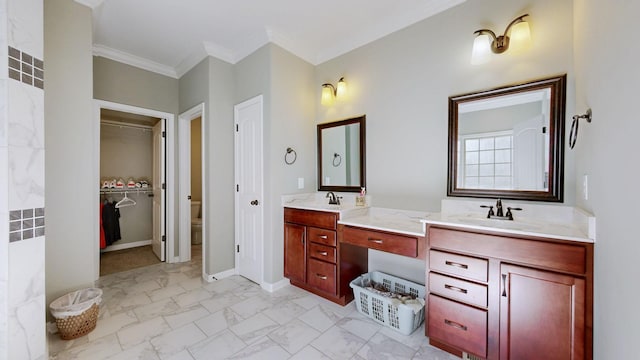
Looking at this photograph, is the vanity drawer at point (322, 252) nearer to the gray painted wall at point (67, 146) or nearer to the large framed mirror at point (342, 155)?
the large framed mirror at point (342, 155)

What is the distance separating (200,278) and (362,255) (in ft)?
6.52

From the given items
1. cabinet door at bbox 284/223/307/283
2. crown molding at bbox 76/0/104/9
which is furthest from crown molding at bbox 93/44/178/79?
cabinet door at bbox 284/223/307/283

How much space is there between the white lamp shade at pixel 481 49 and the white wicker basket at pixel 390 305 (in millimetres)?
1927

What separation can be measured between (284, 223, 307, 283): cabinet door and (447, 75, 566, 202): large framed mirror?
150cm

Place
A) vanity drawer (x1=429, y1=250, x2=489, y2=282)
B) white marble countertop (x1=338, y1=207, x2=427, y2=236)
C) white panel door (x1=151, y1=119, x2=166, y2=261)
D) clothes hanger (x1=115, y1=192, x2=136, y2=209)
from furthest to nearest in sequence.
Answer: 1. clothes hanger (x1=115, y1=192, x2=136, y2=209)
2. white panel door (x1=151, y1=119, x2=166, y2=261)
3. white marble countertop (x1=338, y1=207, x2=427, y2=236)
4. vanity drawer (x1=429, y1=250, x2=489, y2=282)

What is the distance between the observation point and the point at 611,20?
0.97m

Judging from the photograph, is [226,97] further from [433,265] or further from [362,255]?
[433,265]

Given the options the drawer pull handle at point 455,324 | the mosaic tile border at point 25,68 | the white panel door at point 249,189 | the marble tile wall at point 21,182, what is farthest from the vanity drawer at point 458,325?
the mosaic tile border at point 25,68

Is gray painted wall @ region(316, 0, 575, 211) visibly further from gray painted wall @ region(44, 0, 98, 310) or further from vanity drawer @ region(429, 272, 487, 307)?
gray painted wall @ region(44, 0, 98, 310)

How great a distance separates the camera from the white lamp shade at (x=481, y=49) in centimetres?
183

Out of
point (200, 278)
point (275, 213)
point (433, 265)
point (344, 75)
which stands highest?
point (344, 75)

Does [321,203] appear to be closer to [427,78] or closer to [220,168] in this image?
[220,168]

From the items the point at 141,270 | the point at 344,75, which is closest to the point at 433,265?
the point at 344,75

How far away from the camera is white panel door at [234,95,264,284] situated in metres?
2.72
